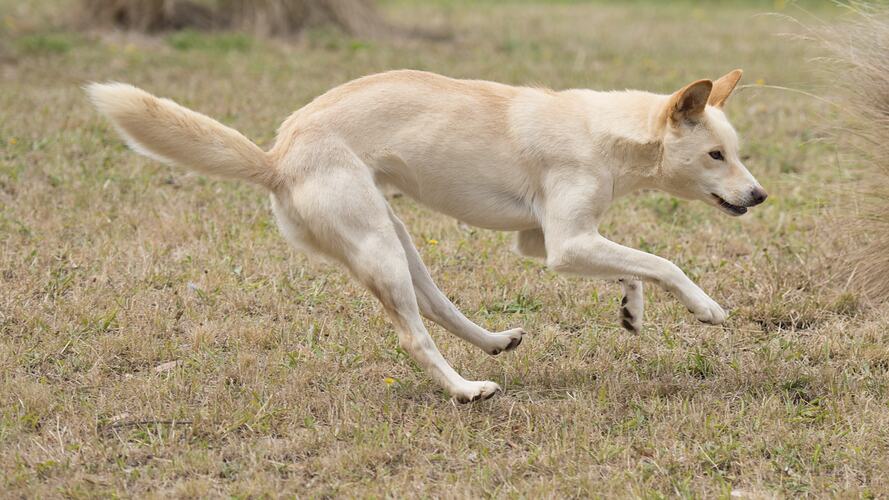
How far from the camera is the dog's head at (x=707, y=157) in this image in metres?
4.79

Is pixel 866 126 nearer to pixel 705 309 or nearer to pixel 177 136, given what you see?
pixel 705 309

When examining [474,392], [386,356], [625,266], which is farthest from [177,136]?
[625,266]

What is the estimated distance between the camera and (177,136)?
452cm

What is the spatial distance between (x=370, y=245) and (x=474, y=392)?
0.72 metres

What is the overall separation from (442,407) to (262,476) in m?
0.89

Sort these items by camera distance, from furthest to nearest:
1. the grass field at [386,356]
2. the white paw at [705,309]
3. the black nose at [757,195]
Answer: the black nose at [757,195]
the white paw at [705,309]
the grass field at [386,356]

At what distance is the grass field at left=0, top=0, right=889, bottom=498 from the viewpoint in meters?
4.04

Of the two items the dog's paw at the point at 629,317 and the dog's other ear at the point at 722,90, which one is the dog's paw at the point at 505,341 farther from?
the dog's other ear at the point at 722,90

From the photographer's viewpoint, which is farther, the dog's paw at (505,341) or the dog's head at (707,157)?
the dog's paw at (505,341)

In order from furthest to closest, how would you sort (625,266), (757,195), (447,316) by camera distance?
(447,316), (757,195), (625,266)

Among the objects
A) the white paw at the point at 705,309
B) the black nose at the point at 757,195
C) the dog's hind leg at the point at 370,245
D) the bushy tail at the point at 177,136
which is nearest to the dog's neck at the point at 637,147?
the black nose at the point at 757,195

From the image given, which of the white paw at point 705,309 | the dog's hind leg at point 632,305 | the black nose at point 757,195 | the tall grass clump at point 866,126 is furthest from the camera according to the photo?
the tall grass clump at point 866,126

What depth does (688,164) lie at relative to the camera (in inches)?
190

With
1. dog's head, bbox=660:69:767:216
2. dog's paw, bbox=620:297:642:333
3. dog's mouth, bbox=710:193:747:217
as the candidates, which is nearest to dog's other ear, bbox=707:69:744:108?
dog's head, bbox=660:69:767:216
